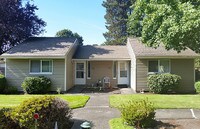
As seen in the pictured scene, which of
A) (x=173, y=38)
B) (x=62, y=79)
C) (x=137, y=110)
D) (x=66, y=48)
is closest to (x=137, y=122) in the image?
(x=137, y=110)

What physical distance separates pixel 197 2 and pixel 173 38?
7.52 feet

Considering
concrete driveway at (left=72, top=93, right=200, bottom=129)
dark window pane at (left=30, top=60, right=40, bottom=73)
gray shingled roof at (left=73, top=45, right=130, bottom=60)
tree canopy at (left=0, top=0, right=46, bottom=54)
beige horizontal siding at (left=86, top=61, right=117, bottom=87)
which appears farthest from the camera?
tree canopy at (left=0, top=0, right=46, bottom=54)

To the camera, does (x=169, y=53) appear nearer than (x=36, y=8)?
Yes

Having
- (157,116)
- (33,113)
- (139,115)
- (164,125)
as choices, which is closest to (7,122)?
(33,113)

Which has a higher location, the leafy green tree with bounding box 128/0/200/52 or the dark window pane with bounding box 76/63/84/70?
the leafy green tree with bounding box 128/0/200/52

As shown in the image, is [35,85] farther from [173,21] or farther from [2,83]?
[173,21]

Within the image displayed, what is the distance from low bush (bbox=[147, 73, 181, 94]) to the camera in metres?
19.6

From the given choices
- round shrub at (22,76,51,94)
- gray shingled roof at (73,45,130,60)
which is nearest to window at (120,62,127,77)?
gray shingled roof at (73,45,130,60)

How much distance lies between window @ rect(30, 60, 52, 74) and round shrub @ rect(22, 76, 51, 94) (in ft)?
3.25

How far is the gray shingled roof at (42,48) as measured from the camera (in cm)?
2078

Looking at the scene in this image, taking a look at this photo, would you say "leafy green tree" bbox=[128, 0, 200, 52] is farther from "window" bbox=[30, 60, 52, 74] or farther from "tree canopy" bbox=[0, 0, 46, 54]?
"tree canopy" bbox=[0, 0, 46, 54]

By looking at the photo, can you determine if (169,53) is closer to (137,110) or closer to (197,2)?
(197,2)

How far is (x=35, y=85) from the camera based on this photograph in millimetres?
19969

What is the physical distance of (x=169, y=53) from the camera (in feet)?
68.9
